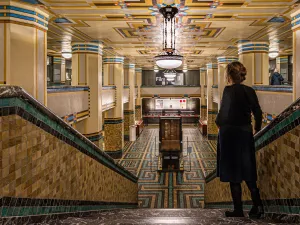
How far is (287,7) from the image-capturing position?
→ 7043mm

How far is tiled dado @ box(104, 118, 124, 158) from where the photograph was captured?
1641 centimetres

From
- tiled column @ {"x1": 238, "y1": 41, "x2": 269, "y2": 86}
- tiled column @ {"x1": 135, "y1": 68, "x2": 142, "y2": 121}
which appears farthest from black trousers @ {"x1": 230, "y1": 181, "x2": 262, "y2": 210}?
tiled column @ {"x1": 135, "y1": 68, "x2": 142, "y2": 121}

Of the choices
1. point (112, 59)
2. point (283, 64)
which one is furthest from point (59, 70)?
point (283, 64)

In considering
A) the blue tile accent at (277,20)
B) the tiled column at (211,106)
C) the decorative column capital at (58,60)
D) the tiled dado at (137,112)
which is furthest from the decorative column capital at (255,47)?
the tiled dado at (137,112)

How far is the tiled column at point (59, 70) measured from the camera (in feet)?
64.4

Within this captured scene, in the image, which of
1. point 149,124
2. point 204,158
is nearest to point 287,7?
point 204,158

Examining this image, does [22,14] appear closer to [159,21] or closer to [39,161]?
[159,21]

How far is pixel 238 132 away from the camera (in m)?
2.80

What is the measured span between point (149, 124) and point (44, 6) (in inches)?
944

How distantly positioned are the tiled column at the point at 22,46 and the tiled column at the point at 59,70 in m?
13.3

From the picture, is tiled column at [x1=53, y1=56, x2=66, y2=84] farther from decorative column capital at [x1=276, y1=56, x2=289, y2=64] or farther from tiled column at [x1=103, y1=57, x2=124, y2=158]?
decorative column capital at [x1=276, y1=56, x2=289, y2=64]

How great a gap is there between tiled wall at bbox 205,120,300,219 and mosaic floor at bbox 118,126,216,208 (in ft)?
22.3

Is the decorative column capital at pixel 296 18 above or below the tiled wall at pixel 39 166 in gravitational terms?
above

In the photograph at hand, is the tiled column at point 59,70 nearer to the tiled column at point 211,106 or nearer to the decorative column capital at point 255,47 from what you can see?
the tiled column at point 211,106
